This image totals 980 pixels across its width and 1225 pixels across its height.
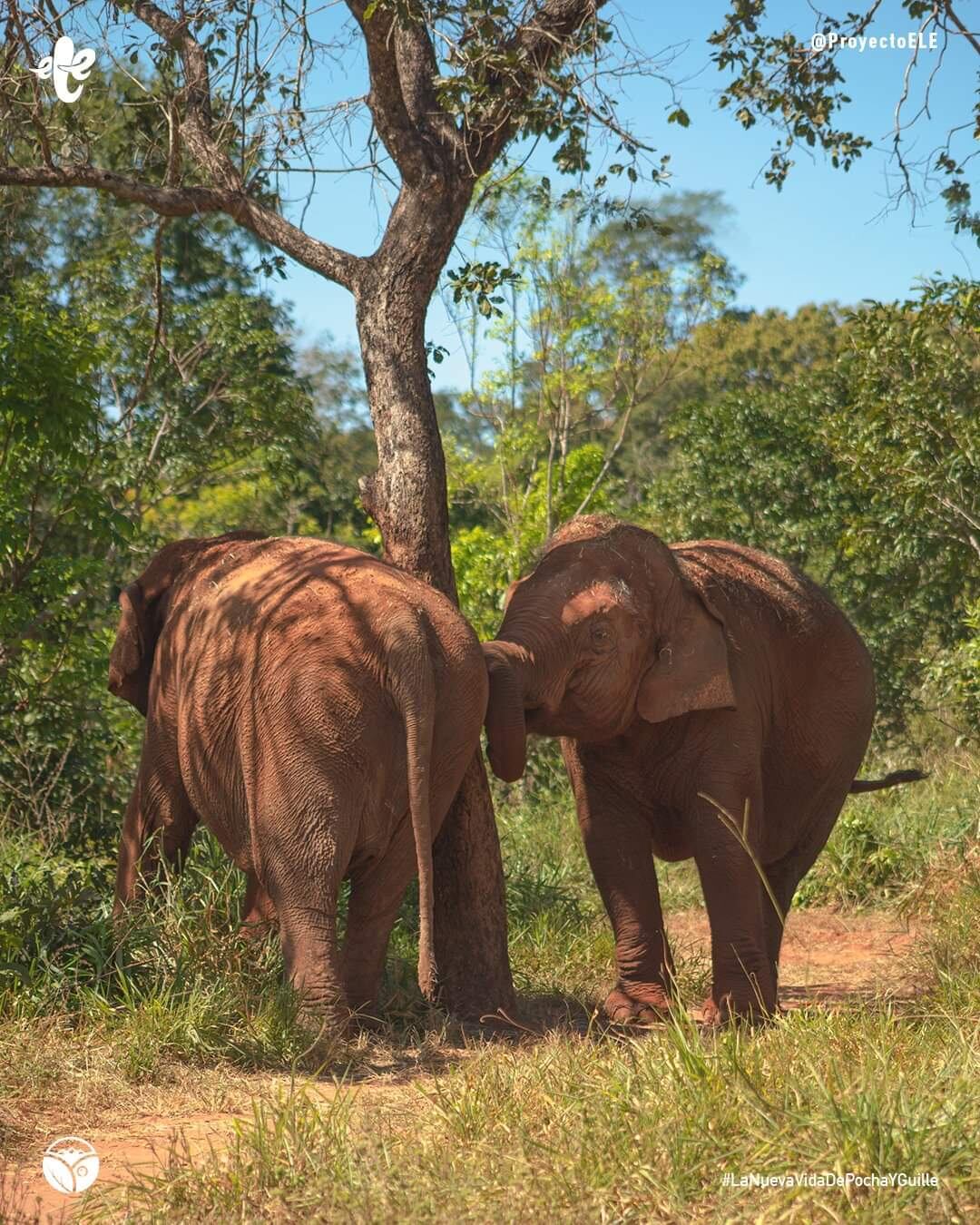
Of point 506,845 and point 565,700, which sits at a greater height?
point 565,700

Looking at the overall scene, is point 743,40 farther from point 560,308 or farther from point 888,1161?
point 560,308

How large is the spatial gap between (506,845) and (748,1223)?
21.6ft

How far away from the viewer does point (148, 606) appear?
24.4 feet

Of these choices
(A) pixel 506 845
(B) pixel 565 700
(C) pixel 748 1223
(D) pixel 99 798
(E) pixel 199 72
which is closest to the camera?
(C) pixel 748 1223

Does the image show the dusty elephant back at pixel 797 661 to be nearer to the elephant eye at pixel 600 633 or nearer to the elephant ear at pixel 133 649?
the elephant eye at pixel 600 633

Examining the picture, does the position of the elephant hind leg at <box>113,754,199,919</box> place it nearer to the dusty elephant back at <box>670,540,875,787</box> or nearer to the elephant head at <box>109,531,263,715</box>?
the elephant head at <box>109,531,263,715</box>

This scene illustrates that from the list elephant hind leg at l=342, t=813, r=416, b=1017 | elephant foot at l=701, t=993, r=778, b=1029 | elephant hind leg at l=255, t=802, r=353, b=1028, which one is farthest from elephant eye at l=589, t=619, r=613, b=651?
elephant foot at l=701, t=993, r=778, b=1029

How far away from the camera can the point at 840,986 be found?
321 inches

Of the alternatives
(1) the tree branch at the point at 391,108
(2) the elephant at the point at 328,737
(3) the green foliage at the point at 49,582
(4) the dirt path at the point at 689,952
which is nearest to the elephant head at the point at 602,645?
(2) the elephant at the point at 328,737

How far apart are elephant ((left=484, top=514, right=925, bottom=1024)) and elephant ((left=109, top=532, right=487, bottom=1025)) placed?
395mm

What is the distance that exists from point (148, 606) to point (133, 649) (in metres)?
0.21

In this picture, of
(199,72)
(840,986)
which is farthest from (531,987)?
(199,72)

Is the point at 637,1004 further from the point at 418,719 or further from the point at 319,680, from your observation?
the point at 319,680

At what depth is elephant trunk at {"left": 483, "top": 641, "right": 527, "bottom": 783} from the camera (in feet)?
20.4
